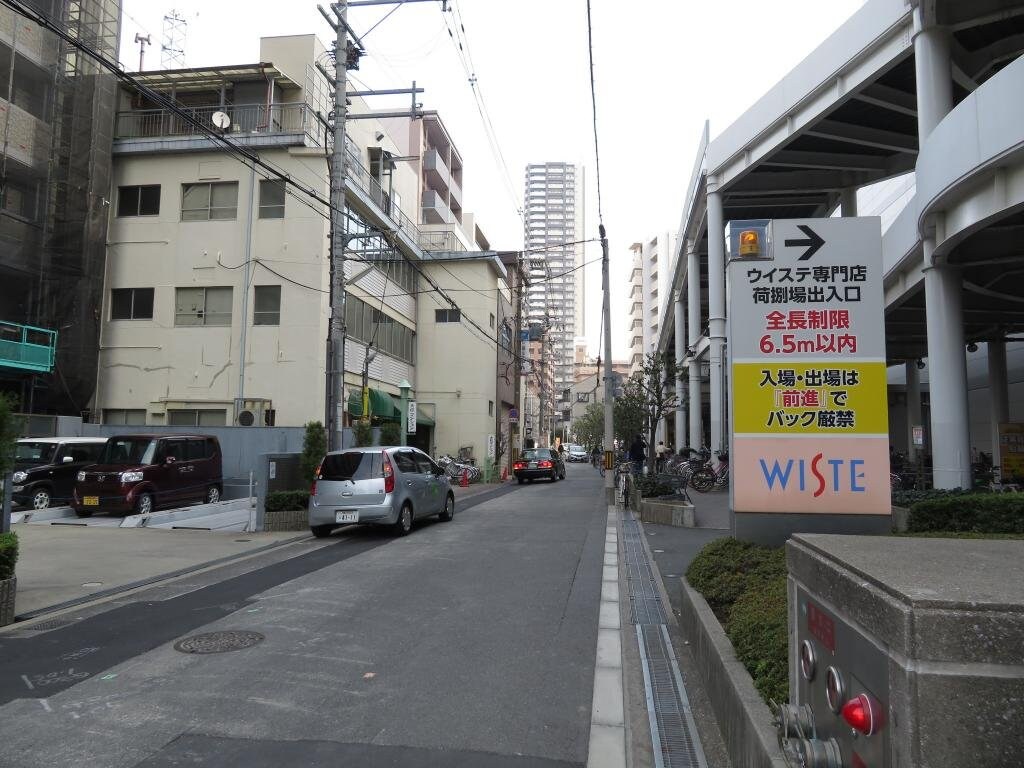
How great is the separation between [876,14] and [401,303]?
855 inches

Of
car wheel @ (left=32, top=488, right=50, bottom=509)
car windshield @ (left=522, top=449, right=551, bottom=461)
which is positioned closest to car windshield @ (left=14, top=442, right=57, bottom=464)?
car wheel @ (left=32, top=488, right=50, bottom=509)

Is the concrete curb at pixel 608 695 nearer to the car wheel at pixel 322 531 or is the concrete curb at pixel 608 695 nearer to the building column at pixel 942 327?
the car wheel at pixel 322 531

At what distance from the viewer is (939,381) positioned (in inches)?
516

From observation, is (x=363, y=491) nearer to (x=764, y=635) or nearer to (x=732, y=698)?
(x=764, y=635)

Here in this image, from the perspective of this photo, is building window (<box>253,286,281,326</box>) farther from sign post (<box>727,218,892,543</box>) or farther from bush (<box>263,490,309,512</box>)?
sign post (<box>727,218,892,543</box>)

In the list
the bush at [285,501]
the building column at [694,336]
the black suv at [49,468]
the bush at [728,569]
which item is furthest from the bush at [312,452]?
the building column at [694,336]

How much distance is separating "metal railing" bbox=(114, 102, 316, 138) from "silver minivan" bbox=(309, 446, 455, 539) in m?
14.7

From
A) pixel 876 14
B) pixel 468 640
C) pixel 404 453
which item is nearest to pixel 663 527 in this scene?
pixel 404 453

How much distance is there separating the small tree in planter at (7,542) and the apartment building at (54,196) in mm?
15547

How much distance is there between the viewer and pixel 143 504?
14.9 metres

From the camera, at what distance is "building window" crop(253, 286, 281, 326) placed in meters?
22.9

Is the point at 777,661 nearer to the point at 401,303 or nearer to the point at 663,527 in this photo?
the point at 663,527

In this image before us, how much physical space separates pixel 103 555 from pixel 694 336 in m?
26.1

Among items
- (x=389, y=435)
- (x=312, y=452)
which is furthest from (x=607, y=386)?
(x=312, y=452)
